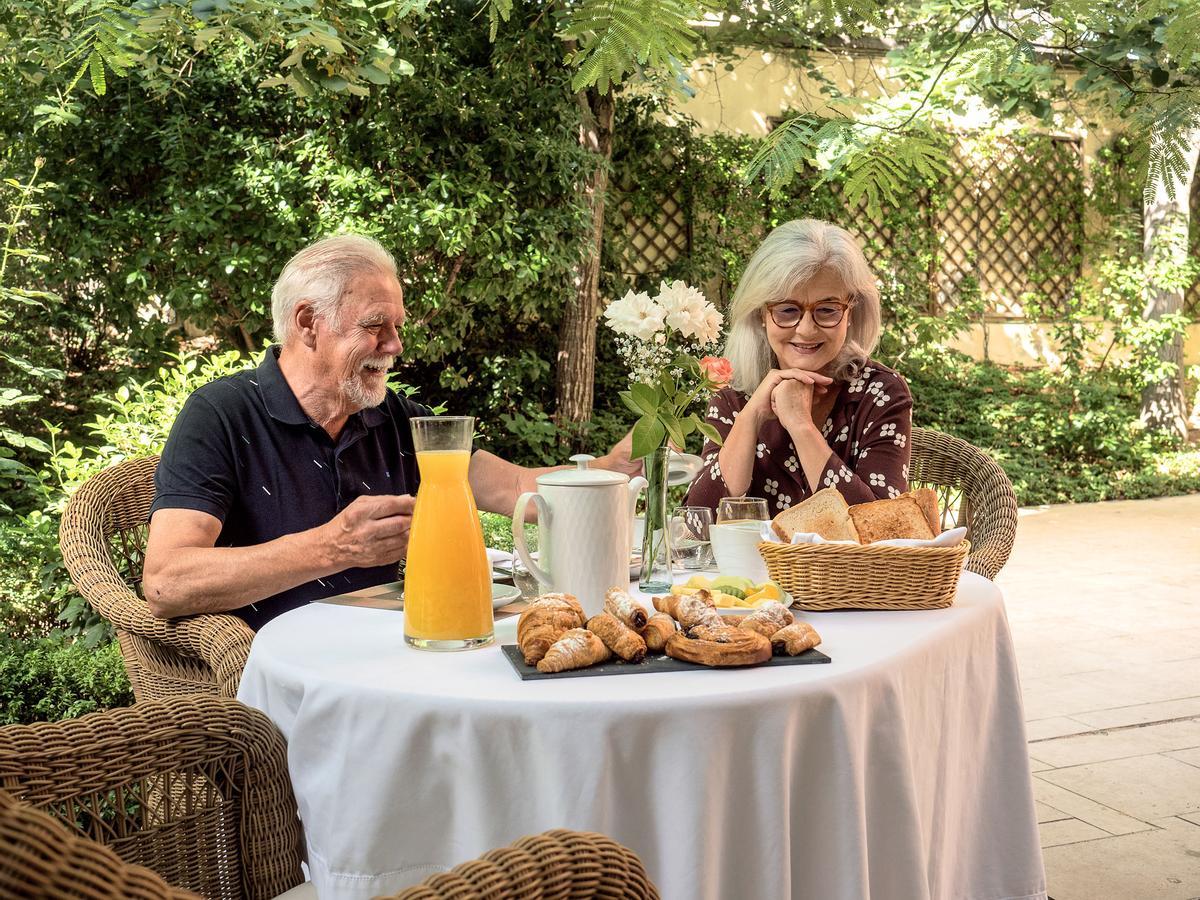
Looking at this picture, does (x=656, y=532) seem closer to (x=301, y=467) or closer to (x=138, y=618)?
(x=301, y=467)

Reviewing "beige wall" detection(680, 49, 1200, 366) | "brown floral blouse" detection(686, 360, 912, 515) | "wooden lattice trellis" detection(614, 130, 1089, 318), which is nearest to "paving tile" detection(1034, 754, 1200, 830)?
"brown floral blouse" detection(686, 360, 912, 515)

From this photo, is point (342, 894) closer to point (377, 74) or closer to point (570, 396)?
point (377, 74)

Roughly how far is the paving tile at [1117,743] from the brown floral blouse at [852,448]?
127 cm

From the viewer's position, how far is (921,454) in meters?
2.94

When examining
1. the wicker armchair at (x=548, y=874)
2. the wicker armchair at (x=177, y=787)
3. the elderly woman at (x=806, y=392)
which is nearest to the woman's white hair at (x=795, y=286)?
the elderly woman at (x=806, y=392)

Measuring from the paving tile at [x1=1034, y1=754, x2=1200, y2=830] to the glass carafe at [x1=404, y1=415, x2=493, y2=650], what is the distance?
81.7 inches

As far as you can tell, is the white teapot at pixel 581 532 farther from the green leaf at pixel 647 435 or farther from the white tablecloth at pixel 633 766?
the white tablecloth at pixel 633 766

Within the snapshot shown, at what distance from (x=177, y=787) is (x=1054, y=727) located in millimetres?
2885

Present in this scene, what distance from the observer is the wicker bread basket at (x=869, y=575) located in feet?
5.31

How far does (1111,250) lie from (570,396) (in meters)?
5.97

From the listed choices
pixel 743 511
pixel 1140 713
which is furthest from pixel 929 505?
pixel 1140 713

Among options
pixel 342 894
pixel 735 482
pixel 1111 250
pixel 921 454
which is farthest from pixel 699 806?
pixel 1111 250

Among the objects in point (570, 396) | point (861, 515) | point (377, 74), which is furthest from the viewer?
point (570, 396)

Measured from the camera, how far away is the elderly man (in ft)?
6.17
